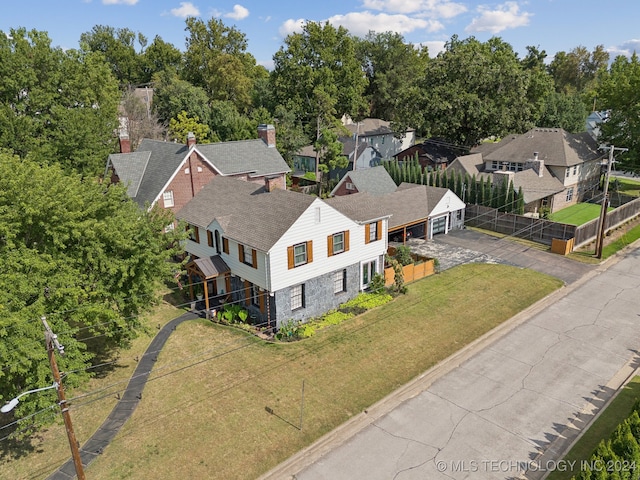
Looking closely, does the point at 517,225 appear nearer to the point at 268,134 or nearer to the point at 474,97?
the point at 474,97

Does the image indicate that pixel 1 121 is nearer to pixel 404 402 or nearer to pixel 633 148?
pixel 404 402

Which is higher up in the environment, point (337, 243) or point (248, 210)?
point (248, 210)

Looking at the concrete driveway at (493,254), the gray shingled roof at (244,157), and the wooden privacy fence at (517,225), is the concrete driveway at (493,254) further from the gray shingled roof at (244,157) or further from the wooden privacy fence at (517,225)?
the gray shingled roof at (244,157)

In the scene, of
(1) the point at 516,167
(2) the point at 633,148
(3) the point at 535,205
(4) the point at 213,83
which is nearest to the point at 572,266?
(3) the point at 535,205

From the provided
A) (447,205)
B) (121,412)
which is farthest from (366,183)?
(121,412)

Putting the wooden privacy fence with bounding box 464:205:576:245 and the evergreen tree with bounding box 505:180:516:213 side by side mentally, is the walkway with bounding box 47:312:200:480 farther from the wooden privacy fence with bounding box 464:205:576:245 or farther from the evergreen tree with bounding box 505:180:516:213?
the evergreen tree with bounding box 505:180:516:213

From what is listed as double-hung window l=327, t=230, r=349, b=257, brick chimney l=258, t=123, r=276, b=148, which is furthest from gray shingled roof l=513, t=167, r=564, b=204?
brick chimney l=258, t=123, r=276, b=148

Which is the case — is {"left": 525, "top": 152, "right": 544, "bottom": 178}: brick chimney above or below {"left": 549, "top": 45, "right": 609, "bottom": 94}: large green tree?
below
